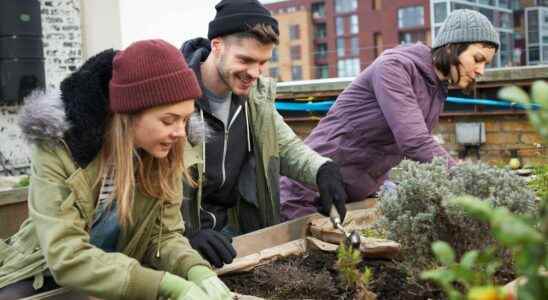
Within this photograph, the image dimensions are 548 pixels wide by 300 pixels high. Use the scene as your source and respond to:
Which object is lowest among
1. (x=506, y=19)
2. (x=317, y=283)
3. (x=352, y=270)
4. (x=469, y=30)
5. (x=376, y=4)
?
(x=317, y=283)

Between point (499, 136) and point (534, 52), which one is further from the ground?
point (534, 52)

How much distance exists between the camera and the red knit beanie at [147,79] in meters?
1.87

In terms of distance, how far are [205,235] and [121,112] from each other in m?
0.58

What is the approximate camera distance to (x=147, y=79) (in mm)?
1893

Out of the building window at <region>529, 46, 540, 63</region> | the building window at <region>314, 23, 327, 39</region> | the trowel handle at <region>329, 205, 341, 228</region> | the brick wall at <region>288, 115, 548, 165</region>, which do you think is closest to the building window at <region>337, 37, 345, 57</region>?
the building window at <region>314, 23, 327, 39</region>

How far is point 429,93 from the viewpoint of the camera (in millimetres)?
3324

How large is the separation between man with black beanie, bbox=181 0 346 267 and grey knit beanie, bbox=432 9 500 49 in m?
0.84

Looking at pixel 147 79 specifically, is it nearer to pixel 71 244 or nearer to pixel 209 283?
pixel 71 244

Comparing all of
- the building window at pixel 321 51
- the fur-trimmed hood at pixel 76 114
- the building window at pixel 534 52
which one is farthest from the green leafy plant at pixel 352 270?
the building window at pixel 321 51

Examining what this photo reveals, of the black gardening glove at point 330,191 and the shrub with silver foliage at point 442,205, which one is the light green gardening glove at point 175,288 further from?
the black gardening glove at point 330,191

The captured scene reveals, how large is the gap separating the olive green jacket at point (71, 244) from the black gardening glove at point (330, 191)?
0.79m

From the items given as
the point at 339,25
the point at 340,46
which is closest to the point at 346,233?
the point at 340,46

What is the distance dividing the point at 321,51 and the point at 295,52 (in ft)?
6.38

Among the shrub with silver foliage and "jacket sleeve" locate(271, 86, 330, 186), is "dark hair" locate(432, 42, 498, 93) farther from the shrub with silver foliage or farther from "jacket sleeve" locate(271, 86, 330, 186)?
the shrub with silver foliage
